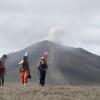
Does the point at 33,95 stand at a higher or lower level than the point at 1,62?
lower

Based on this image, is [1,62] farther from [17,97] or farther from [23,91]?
[17,97]

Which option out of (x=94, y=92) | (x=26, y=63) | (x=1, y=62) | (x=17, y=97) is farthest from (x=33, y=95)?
(x=1, y=62)

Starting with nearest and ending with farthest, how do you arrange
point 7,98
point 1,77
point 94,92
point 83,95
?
1. point 7,98
2. point 83,95
3. point 94,92
4. point 1,77

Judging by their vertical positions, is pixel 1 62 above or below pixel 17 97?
above

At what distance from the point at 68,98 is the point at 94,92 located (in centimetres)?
480

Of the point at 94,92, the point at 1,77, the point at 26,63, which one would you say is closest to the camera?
the point at 94,92

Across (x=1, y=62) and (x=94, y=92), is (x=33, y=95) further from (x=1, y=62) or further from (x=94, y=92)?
(x=1, y=62)

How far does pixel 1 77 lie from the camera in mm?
50969

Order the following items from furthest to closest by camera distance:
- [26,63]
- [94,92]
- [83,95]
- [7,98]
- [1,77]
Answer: [1,77], [26,63], [94,92], [83,95], [7,98]

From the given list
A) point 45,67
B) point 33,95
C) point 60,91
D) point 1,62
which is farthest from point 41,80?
point 33,95

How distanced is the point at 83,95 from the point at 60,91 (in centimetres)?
303

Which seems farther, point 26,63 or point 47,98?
point 26,63

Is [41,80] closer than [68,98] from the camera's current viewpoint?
No

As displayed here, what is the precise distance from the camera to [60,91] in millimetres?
40500
